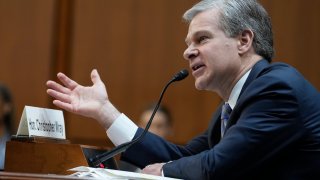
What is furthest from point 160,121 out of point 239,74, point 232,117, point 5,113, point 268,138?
point 268,138

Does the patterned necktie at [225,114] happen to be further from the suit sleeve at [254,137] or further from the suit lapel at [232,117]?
the suit sleeve at [254,137]

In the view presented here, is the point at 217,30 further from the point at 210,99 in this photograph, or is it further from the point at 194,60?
the point at 210,99

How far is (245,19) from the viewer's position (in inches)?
84.4

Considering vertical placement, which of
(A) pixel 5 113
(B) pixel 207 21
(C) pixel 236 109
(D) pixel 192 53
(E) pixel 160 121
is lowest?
(E) pixel 160 121

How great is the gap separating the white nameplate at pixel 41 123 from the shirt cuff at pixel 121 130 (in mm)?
201

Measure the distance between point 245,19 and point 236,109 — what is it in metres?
0.43

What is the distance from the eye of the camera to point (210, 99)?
4762mm

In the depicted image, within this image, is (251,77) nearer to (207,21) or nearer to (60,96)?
(207,21)

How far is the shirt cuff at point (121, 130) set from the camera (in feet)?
6.79

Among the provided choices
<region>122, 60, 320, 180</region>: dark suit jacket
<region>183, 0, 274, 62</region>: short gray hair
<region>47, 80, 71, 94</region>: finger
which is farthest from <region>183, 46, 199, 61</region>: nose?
<region>47, 80, 71, 94</region>: finger

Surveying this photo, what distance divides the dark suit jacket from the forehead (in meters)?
0.30

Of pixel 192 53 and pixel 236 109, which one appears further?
pixel 192 53

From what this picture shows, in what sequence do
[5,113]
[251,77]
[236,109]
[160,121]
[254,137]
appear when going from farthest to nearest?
[160,121], [5,113], [251,77], [236,109], [254,137]

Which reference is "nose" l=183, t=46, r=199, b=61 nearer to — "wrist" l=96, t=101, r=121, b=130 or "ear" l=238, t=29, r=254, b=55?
"ear" l=238, t=29, r=254, b=55
